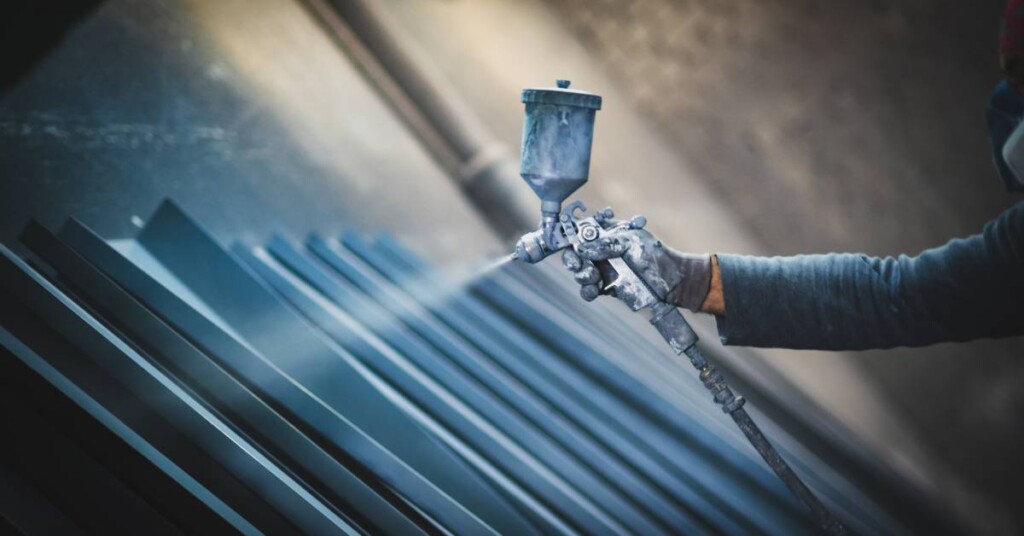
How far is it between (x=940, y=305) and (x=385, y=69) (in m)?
2.21

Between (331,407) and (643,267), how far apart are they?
0.56 meters

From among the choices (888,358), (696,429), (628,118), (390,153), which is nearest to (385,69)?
(390,153)

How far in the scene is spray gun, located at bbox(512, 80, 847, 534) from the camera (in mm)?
981

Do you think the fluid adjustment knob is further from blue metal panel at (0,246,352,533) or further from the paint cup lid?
blue metal panel at (0,246,352,533)

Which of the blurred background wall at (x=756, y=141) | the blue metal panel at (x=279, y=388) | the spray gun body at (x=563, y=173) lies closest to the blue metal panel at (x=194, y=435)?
the blue metal panel at (x=279, y=388)

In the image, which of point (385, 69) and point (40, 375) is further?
point (385, 69)

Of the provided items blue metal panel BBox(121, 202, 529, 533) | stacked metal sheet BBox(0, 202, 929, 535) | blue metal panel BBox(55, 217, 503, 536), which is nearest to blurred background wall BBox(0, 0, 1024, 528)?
stacked metal sheet BBox(0, 202, 929, 535)

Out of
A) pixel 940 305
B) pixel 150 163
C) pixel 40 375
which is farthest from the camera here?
pixel 150 163

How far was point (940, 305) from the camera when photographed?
1.17m

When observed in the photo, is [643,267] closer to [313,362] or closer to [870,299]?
[870,299]

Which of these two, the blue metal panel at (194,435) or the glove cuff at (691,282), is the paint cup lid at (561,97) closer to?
the glove cuff at (691,282)

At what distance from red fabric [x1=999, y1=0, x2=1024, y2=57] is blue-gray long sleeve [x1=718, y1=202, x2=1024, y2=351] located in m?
0.25

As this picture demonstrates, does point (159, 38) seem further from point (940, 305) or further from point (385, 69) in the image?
point (940, 305)

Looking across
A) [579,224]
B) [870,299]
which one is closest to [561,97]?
[579,224]
